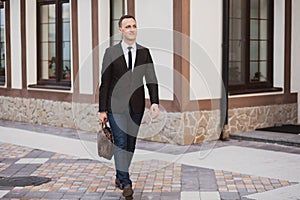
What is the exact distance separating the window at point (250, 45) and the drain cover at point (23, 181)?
3.80m

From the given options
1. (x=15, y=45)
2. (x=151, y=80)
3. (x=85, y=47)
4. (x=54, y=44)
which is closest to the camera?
(x=151, y=80)

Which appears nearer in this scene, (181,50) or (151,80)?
(151,80)

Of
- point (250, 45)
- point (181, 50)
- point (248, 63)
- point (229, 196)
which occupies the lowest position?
point (229, 196)

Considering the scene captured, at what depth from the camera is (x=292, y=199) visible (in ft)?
19.2

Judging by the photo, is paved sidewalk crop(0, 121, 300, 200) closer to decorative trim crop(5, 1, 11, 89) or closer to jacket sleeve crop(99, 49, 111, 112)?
jacket sleeve crop(99, 49, 111, 112)

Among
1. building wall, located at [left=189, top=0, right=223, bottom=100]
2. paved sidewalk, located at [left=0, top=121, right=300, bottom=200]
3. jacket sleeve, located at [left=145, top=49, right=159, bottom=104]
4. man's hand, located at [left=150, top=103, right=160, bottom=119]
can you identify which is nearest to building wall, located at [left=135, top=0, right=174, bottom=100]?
building wall, located at [left=189, top=0, right=223, bottom=100]

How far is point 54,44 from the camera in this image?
38.6 feet

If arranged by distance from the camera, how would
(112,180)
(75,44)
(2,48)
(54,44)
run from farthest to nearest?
(2,48) < (54,44) < (75,44) < (112,180)

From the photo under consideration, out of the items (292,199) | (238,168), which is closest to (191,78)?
(238,168)

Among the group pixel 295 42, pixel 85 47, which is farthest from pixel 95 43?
pixel 295 42

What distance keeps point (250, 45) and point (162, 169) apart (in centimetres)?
352

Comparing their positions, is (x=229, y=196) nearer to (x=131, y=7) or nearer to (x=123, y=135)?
(x=123, y=135)

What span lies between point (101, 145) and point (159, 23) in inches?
133

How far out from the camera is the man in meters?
5.97
